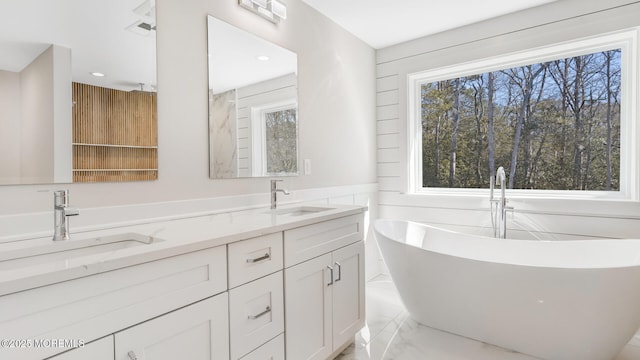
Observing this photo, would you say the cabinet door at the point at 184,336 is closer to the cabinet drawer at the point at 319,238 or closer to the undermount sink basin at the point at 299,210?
the cabinet drawer at the point at 319,238

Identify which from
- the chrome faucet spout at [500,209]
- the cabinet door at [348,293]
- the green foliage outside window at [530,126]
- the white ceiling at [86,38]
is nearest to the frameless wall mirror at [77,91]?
the white ceiling at [86,38]

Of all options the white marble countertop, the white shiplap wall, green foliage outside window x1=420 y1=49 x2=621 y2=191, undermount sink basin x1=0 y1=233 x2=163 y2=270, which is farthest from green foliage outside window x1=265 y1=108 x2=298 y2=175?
green foliage outside window x1=420 y1=49 x2=621 y2=191

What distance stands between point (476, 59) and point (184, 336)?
3.03m

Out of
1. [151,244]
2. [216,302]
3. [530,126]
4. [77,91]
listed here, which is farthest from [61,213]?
[530,126]

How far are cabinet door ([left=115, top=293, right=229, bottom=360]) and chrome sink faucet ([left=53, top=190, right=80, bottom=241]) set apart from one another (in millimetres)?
477

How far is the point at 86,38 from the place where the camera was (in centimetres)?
141

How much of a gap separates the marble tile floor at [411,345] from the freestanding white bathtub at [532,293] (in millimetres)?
58

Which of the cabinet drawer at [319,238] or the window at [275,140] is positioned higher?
the window at [275,140]

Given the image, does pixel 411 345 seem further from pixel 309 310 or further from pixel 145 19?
pixel 145 19

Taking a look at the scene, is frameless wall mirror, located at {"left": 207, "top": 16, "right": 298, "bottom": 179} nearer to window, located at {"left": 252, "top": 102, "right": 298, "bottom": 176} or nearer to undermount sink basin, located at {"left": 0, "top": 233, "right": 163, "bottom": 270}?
window, located at {"left": 252, "top": 102, "right": 298, "bottom": 176}

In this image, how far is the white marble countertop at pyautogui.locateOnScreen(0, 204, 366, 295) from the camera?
84 cm

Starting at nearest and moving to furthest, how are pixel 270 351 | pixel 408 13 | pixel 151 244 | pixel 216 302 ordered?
pixel 151 244 → pixel 216 302 → pixel 270 351 → pixel 408 13

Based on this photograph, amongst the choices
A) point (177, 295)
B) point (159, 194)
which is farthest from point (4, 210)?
point (177, 295)

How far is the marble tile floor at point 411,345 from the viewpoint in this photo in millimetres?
2037
